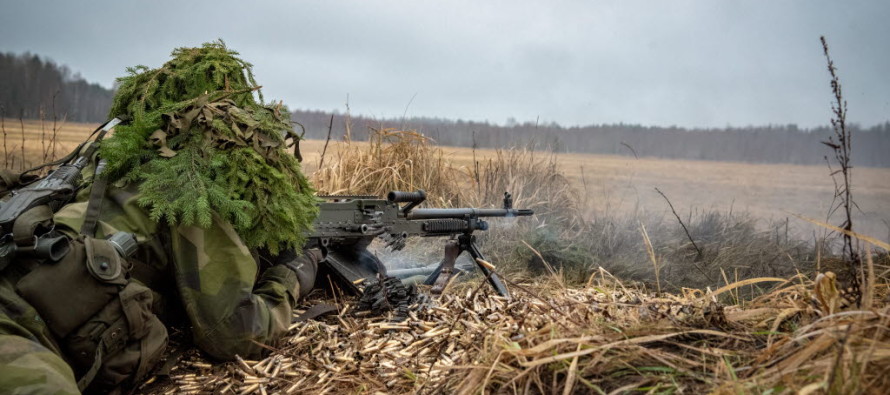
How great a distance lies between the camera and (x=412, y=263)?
7.30 metres

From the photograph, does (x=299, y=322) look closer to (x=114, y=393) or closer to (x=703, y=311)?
(x=114, y=393)

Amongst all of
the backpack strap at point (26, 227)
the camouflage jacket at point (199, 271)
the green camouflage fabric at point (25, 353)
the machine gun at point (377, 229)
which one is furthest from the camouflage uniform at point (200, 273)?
the machine gun at point (377, 229)

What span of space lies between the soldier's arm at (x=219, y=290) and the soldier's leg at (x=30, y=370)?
75 cm

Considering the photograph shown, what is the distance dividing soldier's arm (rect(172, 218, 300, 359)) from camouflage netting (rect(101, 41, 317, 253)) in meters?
0.10

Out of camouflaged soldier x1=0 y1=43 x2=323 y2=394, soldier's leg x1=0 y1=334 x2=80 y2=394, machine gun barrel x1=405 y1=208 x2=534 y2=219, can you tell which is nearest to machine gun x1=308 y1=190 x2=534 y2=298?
machine gun barrel x1=405 y1=208 x2=534 y2=219

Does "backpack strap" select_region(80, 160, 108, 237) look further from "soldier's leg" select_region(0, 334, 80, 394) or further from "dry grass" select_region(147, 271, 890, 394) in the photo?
"dry grass" select_region(147, 271, 890, 394)

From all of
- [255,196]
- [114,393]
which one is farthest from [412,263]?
[114,393]

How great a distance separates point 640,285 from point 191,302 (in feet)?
15.6

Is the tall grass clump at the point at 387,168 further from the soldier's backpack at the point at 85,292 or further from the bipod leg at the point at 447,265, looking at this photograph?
the soldier's backpack at the point at 85,292

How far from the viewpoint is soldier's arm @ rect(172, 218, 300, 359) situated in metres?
2.98

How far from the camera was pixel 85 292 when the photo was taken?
100.0 inches

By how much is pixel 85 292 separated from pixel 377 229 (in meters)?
2.48

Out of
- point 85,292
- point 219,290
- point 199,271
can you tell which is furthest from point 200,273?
point 85,292

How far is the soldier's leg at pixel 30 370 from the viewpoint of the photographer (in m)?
2.09
